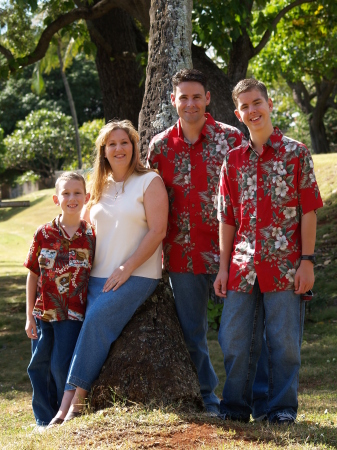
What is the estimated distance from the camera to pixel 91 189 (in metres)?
4.69

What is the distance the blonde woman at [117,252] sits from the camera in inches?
173

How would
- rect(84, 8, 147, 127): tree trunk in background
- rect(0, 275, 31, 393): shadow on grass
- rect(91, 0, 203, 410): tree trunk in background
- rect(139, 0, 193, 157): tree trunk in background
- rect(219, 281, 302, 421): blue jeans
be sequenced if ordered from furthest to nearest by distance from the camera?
rect(84, 8, 147, 127): tree trunk in background, rect(0, 275, 31, 393): shadow on grass, rect(139, 0, 193, 157): tree trunk in background, rect(91, 0, 203, 410): tree trunk in background, rect(219, 281, 302, 421): blue jeans

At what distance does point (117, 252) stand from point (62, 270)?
1.47 feet

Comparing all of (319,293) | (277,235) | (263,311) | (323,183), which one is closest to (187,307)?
(263,311)

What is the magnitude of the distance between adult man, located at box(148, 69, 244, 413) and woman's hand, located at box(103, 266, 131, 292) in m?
0.41

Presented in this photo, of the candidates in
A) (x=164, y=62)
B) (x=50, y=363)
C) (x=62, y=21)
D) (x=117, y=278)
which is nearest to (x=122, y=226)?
(x=117, y=278)

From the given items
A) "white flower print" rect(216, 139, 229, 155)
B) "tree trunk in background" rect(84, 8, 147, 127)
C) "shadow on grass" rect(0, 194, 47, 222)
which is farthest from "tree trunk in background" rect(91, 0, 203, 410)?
"shadow on grass" rect(0, 194, 47, 222)

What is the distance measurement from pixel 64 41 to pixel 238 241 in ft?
74.9

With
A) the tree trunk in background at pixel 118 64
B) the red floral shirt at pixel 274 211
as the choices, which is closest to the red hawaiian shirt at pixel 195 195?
the red floral shirt at pixel 274 211

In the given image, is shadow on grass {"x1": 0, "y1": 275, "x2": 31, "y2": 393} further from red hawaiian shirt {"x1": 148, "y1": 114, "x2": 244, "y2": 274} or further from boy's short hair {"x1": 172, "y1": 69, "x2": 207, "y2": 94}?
boy's short hair {"x1": 172, "y1": 69, "x2": 207, "y2": 94}

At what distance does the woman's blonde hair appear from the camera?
15.1 feet

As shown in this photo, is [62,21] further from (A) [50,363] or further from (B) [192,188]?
(A) [50,363]

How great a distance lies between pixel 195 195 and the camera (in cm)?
461

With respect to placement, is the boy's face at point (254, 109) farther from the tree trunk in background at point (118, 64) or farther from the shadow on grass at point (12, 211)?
the shadow on grass at point (12, 211)
